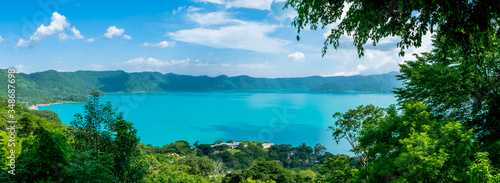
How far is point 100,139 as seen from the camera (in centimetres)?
502

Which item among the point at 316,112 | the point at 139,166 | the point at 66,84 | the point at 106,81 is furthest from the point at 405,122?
the point at 106,81

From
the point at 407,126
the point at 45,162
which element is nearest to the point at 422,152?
the point at 407,126

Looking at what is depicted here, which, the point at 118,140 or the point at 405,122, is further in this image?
the point at 405,122

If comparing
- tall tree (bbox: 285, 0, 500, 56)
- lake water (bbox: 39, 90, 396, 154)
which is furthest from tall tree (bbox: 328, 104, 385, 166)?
lake water (bbox: 39, 90, 396, 154)

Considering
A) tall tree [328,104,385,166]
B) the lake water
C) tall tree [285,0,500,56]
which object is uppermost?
tall tree [285,0,500,56]

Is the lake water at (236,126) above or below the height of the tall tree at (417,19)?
below

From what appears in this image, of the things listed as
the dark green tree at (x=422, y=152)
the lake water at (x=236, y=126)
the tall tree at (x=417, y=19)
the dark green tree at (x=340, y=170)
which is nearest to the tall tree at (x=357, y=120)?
the dark green tree at (x=340, y=170)

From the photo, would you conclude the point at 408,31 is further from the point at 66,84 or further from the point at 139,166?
the point at 66,84

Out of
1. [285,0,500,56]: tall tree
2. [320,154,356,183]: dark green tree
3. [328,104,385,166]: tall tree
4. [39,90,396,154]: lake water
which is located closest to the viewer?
[285,0,500,56]: tall tree

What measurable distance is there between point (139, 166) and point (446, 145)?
7872 millimetres

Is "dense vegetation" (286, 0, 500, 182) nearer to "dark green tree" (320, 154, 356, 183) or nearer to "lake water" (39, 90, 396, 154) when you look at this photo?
"dark green tree" (320, 154, 356, 183)

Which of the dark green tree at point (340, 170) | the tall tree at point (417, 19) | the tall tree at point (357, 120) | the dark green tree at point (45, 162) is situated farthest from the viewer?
the tall tree at point (357, 120)

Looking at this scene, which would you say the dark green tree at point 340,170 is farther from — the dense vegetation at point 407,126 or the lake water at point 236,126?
the lake water at point 236,126

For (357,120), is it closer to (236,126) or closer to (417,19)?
(417,19)
